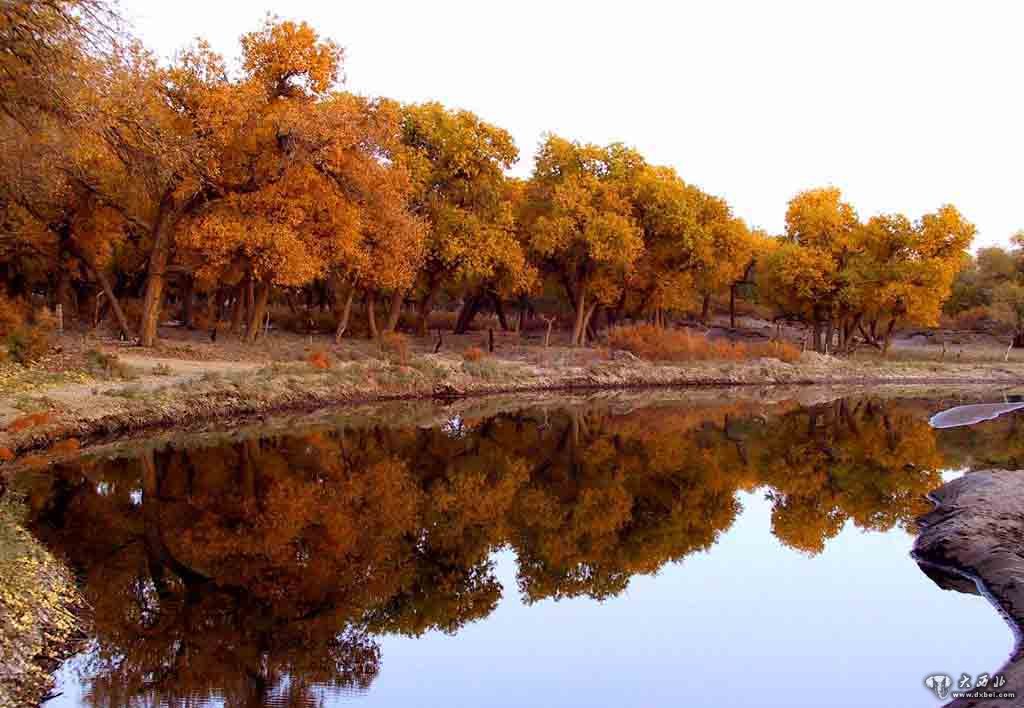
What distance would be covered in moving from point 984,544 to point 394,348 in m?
27.9

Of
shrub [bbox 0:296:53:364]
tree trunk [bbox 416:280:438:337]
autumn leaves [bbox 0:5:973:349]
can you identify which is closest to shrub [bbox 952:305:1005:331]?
autumn leaves [bbox 0:5:973:349]

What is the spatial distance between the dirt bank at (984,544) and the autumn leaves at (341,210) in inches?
527

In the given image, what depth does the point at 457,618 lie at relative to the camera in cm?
1089

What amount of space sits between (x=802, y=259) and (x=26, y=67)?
4763 cm

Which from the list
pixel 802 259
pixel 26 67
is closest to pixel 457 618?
pixel 26 67

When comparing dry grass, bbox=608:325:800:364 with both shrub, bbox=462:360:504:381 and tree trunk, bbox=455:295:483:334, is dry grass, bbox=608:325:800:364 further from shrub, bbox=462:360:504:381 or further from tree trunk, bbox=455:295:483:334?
shrub, bbox=462:360:504:381

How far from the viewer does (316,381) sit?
29.8 meters

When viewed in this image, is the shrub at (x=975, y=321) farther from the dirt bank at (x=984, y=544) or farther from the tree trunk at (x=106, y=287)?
the tree trunk at (x=106, y=287)

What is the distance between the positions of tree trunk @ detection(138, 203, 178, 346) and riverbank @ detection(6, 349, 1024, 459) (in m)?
1.69

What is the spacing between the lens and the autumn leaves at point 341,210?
14409 millimetres

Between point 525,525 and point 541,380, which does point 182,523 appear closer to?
point 525,525

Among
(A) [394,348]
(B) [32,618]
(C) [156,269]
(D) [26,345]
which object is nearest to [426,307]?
(A) [394,348]

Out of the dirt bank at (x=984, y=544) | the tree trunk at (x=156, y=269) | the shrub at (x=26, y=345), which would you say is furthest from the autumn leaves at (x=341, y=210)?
the dirt bank at (x=984, y=544)

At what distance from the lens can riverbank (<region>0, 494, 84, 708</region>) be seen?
→ 7.84m
